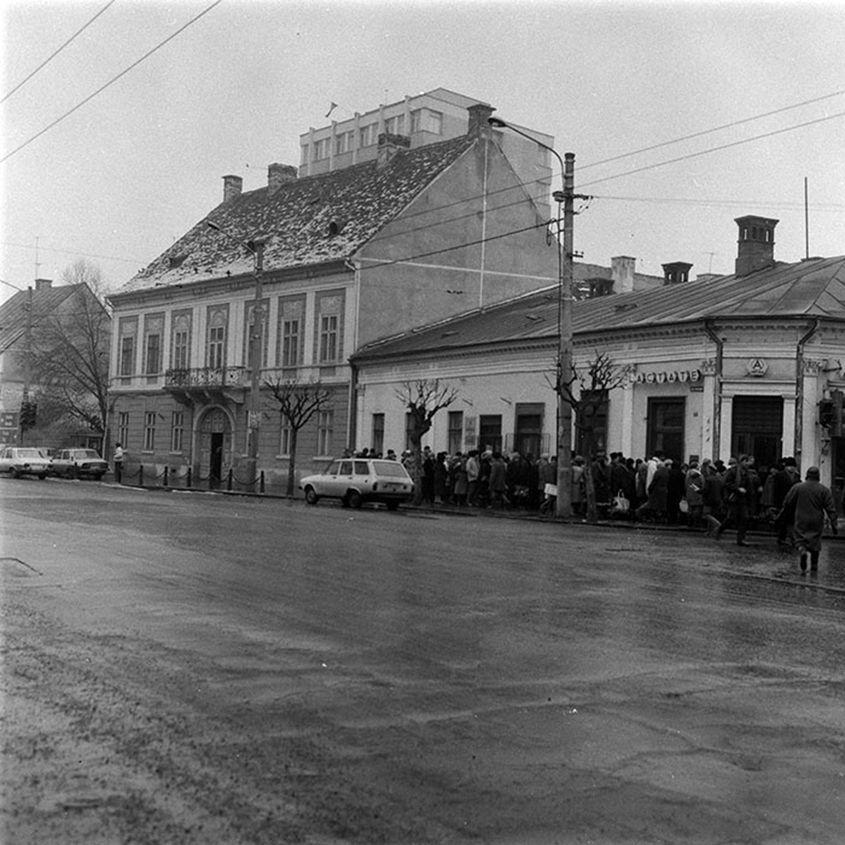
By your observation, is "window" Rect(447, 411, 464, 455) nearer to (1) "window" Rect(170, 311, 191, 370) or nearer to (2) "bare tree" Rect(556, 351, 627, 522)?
(2) "bare tree" Rect(556, 351, 627, 522)

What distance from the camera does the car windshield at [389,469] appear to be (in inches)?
1212

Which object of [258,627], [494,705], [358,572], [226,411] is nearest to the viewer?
[494,705]

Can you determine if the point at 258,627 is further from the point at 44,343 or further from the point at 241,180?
the point at 44,343

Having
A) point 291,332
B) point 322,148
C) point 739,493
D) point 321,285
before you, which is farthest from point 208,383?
point 322,148

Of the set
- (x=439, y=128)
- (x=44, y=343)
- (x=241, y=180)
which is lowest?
(x=44, y=343)

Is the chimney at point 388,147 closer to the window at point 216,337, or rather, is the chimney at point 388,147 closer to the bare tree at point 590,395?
the window at point 216,337

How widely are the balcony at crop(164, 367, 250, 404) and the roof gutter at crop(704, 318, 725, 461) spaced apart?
79.2ft

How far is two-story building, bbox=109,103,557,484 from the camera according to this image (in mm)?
44969

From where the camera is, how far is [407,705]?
22.7 feet

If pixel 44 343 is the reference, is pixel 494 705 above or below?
below

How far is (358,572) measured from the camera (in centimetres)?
1355

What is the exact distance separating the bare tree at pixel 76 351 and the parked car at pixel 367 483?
3333 cm

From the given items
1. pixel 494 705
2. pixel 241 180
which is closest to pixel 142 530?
pixel 494 705

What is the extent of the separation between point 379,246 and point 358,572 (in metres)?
A: 32.2
